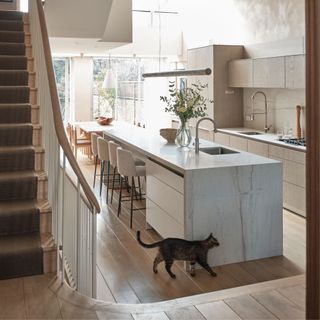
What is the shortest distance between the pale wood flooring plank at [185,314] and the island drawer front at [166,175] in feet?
5.47

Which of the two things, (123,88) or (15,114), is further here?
(123,88)

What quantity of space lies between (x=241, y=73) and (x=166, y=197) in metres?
3.89

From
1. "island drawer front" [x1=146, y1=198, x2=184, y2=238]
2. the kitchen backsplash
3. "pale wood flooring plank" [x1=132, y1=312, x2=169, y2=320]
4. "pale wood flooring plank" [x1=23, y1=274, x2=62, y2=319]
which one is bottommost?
"pale wood flooring plank" [x1=132, y1=312, x2=169, y2=320]

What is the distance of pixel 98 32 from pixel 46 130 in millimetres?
3779

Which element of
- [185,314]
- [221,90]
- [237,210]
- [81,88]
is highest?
[81,88]

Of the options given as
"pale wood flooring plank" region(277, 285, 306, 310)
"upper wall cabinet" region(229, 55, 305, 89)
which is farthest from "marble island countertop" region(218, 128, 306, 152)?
"pale wood flooring plank" region(277, 285, 306, 310)

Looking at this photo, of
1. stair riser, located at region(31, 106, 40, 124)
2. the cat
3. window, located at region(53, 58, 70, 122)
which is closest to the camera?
the cat

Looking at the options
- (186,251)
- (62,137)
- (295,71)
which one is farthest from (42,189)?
(295,71)

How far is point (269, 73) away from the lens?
7.14m

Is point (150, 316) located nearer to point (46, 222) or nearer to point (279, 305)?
point (279, 305)

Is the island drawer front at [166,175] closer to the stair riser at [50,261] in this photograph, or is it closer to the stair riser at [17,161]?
the stair riser at [17,161]

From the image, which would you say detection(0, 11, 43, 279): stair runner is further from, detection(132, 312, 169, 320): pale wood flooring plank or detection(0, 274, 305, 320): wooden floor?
detection(132, 312, 169, 320): pale wood flooring plank

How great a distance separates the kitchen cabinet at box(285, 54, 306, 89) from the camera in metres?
6.31

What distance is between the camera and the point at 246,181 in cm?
448
